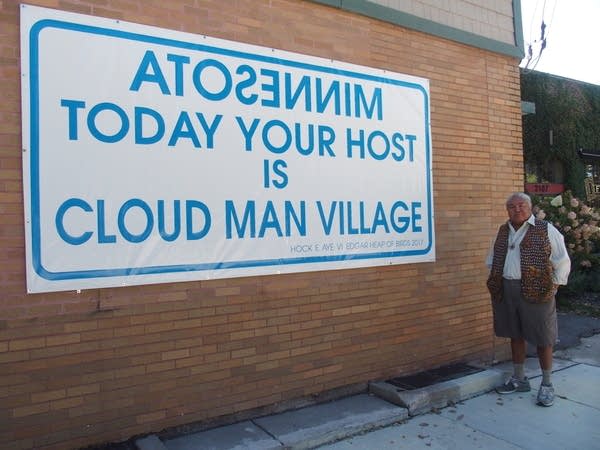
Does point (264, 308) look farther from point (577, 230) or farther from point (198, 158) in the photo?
point (577, 230)

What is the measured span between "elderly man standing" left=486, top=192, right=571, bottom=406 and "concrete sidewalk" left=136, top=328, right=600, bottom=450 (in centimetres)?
23

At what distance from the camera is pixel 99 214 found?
3197mm

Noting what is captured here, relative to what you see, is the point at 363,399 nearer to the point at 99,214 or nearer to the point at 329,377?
the point at 329,377

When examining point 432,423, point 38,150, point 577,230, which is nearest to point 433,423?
point 432,423

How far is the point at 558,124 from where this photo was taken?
12375 mm

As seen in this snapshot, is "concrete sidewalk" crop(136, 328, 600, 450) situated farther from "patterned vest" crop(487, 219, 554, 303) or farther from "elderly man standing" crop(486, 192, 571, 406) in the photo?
"patterned vest" crop(487, 219, 554, 303)

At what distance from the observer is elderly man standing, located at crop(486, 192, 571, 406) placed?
13.6 feet

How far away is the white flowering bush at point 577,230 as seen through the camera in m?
8.46

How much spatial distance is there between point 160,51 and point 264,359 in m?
2.29

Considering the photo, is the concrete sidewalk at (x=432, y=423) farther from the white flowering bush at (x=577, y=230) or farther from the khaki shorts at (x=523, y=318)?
the white flowering bush at (x=577, y=230)

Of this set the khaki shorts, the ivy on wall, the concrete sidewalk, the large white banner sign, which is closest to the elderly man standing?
the khaki shorts

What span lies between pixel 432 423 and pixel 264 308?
5.09 ft

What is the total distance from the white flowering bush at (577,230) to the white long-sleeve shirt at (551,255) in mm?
4351

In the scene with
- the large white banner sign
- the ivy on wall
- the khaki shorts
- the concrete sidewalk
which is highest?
the ivy on wall
